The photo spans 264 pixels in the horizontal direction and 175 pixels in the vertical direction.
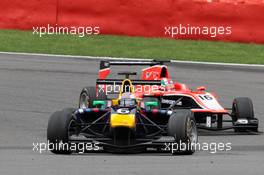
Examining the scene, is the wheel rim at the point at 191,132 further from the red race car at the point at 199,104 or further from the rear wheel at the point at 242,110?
the rear wheel at the point at 242,110

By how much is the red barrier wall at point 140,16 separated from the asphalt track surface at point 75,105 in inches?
111

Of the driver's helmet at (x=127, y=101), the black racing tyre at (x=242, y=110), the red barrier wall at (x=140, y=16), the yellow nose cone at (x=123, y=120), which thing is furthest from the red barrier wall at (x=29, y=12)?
the yellow nose cone at (x=123, y=120)

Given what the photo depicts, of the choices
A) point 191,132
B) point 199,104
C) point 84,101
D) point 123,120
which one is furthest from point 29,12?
point 191,132

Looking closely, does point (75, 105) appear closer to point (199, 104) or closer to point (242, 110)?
point (199, 104)

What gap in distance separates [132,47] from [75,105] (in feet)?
27.8

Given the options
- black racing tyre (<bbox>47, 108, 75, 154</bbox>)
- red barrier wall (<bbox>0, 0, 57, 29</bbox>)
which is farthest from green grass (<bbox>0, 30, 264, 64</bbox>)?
black racing tyre (<bbox>47, 108, 75, 154</bbox>)

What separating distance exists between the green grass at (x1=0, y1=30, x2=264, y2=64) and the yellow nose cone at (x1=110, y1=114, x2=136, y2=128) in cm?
1284

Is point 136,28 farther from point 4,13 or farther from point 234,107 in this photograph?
point 234,107

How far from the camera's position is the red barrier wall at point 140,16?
91.0 feet

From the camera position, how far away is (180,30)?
28312mm

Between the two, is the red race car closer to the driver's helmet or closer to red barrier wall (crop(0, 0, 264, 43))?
the driver's helmet

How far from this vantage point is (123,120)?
1323cm

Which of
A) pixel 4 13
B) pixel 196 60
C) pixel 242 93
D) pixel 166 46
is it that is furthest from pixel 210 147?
pixel 4 13

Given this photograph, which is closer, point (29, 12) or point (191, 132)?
point (191, 132)
